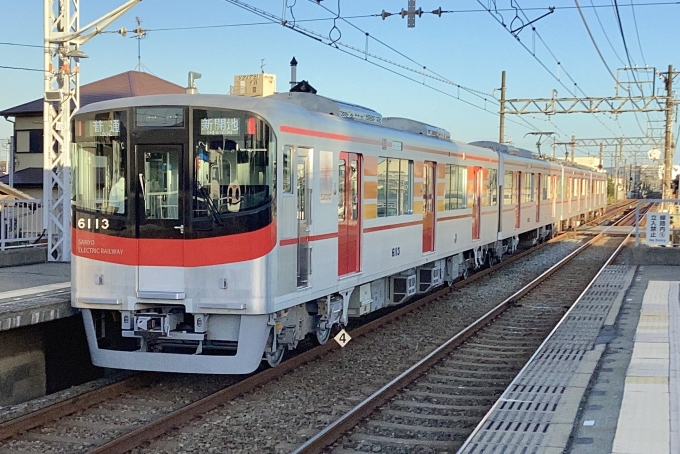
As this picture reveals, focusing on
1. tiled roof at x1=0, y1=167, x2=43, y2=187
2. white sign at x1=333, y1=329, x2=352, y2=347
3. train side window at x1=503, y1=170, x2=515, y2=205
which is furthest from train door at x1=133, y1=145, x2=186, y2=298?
tiled roof at x1=0, y1=167, x2=43, y2=187

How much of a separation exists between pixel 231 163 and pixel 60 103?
7.58 meters

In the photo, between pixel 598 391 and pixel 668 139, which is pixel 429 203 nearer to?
pixel 598 391

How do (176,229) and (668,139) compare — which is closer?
(176,229)

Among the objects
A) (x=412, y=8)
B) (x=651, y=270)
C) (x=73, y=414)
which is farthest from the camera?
(x=651, y=270)

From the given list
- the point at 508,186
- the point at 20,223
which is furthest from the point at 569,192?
the point at 20,223

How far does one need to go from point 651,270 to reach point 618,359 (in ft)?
36.0

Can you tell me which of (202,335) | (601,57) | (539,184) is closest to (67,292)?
(202,335)

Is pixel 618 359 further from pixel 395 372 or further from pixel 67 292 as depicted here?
pixel 67 292

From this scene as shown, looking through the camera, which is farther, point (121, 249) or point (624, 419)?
point (121, 249)

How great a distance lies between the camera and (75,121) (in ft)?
28.3

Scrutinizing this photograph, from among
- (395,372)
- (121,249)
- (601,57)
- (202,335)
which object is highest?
(601,57)

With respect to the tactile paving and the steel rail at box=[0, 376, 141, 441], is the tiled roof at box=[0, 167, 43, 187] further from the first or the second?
the steel rail at box=[0, 376, 141, 441]

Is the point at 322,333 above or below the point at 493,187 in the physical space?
below

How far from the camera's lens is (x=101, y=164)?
332 inches
